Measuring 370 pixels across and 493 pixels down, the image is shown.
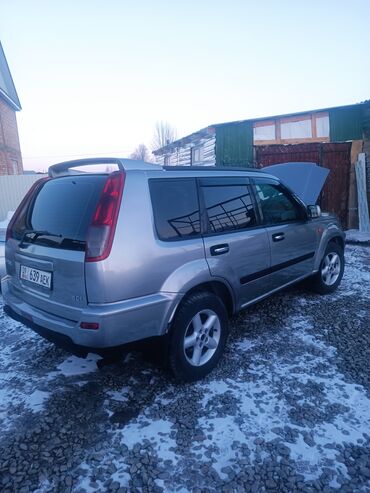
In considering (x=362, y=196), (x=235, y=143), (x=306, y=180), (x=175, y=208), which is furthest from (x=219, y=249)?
(x=235, y=143)

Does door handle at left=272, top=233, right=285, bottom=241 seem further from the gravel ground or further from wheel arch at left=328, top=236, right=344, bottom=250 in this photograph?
wheel arch at left=328, top=236, right=344, bottom=250

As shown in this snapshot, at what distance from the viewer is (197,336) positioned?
260cm

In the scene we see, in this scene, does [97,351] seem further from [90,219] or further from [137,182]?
[137,182]

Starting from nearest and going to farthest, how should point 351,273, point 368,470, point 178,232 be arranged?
1. point 368,470
2. point 178,232
3. point 351,273

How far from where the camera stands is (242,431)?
2.11 meters

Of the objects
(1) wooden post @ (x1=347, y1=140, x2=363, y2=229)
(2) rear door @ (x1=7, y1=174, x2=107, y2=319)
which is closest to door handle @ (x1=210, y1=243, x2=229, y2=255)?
(2) rear door @ (x1=7, y1=174, x2=107, y2=319)

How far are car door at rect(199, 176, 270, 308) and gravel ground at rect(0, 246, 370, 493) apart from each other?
2.42 ft

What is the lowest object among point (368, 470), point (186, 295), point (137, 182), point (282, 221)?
point (368, 470)

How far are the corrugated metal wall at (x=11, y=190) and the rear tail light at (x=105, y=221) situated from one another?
35.6 feet

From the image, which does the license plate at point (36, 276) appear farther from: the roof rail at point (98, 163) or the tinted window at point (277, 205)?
the tinted window at point (277, 205)

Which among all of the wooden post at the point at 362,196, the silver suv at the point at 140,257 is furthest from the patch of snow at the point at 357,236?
the silver suv at the point at 140,257

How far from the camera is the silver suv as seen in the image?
6.57 ft

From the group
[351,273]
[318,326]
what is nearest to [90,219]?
[318,326]

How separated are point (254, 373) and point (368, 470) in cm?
106
